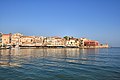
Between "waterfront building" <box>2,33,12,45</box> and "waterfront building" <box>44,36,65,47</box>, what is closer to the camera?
"waterfront building" <box>2,33,12,45</box>

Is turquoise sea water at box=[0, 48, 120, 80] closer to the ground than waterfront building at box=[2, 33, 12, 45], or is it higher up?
closer to the ground

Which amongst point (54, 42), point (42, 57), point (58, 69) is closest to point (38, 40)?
point (54, 42)

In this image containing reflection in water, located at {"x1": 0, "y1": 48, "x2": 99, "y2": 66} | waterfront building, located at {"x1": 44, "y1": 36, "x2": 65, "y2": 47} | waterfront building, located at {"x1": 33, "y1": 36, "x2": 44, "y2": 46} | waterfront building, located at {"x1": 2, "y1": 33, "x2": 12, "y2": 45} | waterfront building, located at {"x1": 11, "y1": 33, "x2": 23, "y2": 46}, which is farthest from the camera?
waterfront building, located at {"x1": 44, "y1": 36, "x2": 65, "y2": 47}

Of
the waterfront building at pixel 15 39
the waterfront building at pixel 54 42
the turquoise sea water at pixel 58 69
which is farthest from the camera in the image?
the waterfront building at pixel 54 42

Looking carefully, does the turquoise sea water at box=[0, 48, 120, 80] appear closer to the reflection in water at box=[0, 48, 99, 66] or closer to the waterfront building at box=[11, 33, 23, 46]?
the reflection in water at box=[0, 48, 99, 66]

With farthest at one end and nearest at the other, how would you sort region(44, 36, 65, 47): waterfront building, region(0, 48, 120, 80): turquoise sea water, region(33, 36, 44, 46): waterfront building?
1. region(44, 36, 65, 47): waterfront building
2. region(33, 36, 44, 46): waterfront building
3. region(0, 48, 120, 80): turquoise sea water

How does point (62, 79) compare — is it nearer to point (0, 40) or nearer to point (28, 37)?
point (0, 40)

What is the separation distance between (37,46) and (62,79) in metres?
163

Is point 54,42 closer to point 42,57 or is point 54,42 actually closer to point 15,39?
point 15,39

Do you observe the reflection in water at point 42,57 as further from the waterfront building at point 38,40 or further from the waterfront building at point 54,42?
the waterfront building at point 54,42

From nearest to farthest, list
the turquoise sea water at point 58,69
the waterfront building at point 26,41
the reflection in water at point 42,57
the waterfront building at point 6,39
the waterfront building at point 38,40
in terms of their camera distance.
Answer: the turquoise sea water at point 58,69 < the reflection in water at point 42,57 < the waterfront building at point 6,39 < the waterfront building at point 26,41 < the waterfront building at point 38,40

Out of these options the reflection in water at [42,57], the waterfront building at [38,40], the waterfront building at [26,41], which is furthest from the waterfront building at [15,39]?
the reflection in water at [42,57]

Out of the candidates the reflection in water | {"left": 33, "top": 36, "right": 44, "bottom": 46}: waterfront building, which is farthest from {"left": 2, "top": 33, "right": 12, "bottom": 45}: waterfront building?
the reflection in water

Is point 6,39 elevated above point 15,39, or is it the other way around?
point 15,39
